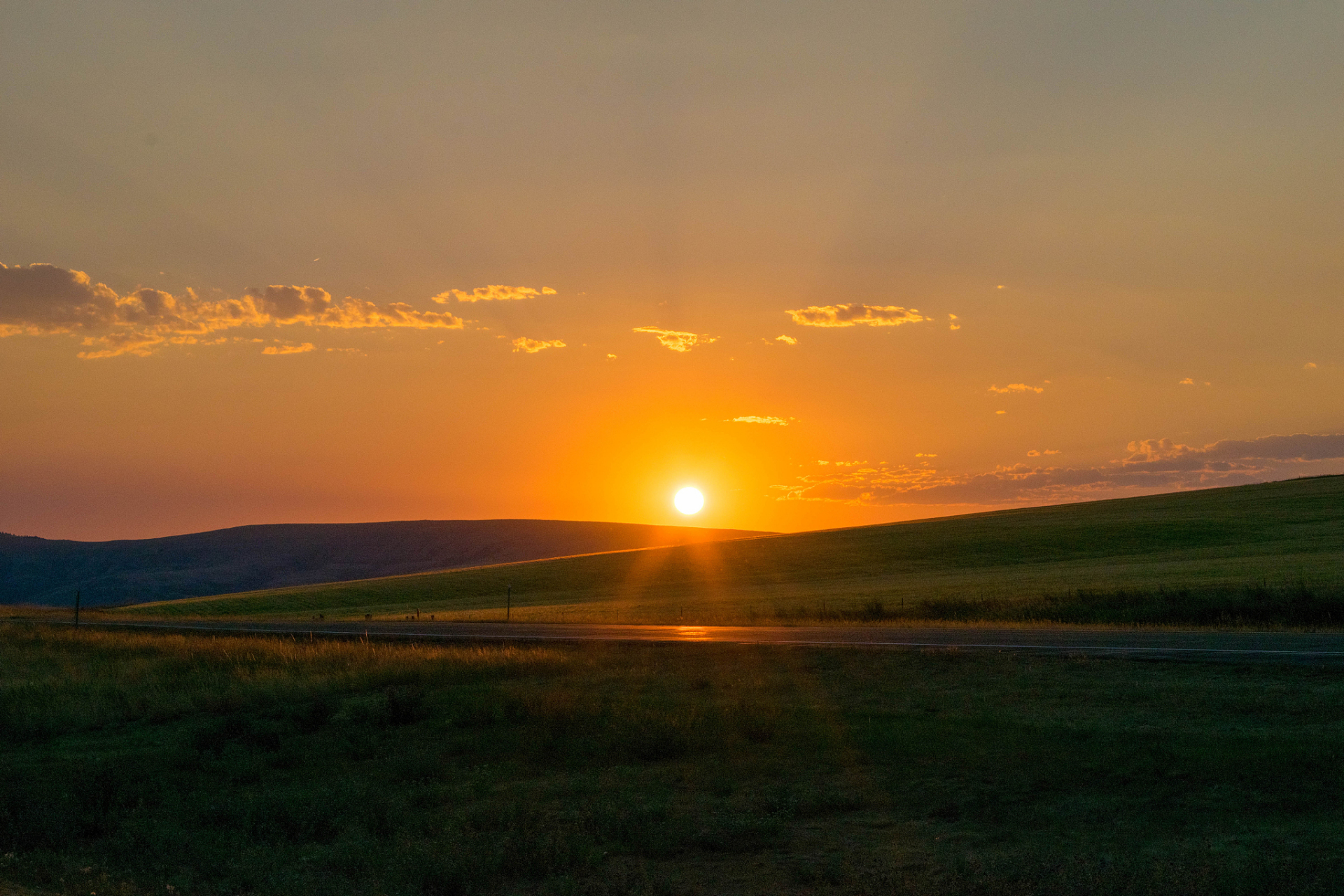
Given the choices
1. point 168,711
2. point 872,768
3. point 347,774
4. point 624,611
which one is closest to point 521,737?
point 347,774

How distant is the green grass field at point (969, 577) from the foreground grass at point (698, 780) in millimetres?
14945

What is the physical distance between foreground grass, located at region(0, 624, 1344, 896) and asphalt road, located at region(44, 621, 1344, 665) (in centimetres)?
189

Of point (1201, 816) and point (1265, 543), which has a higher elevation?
point (1265, 543)

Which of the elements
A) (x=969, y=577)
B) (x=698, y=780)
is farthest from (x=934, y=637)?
(x=969, y=577)

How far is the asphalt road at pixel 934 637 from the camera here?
69.7 feet

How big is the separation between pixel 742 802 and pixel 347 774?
22.6ft

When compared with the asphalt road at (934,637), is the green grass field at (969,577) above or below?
above

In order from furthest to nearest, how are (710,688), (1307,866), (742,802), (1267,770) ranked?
(710,688) < (742,802) < (1267,770) < (1307,866)

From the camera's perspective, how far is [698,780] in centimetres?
1409

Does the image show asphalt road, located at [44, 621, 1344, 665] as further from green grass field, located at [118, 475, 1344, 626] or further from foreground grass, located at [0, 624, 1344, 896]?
green grass field, located at [118, 475, 1344, 626]

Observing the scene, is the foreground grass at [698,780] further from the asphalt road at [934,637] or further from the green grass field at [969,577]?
the green grass field at [969,577]

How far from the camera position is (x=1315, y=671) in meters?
17.6

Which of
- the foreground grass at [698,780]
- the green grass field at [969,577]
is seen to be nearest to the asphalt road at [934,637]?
the foreground grass at [698,780]

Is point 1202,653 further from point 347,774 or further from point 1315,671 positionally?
point 347,774
